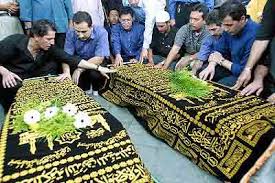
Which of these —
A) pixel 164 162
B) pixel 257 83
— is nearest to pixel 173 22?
pixel 257 83

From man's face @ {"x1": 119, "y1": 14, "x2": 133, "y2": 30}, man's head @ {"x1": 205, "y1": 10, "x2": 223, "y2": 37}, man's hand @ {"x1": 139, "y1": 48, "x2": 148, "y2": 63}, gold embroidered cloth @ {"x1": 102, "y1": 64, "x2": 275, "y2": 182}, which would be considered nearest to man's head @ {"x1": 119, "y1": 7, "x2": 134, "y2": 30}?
man's face @ {"x1": 119, "y1": 14, "x2": 133, "y2": 30}

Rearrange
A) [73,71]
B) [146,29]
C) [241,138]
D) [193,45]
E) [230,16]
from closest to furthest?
[241,138]
[230,16]
[73,71]
[193,45]
[146,29]

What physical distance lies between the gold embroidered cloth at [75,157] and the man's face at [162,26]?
2.84 m

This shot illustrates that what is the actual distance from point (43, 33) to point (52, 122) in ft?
4.94

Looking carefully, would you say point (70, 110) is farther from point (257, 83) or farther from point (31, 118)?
Result: point (257, 83)

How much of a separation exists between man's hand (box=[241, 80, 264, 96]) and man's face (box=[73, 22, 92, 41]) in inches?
79.0

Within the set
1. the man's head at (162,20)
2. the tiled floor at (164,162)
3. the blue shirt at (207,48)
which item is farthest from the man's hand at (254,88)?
the man's head at (162,20)

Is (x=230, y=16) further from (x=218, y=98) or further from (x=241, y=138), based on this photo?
(x=241, y=138)

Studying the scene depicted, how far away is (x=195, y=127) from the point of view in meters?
2.32

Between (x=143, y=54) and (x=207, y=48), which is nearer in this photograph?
(x=207, y=48)

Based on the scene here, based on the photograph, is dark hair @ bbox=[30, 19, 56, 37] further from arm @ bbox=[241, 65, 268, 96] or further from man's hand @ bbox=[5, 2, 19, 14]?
arm @ bbox=[241, 65, 268, 96]

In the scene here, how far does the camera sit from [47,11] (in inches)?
154

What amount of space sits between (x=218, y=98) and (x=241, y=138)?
2.05 feet

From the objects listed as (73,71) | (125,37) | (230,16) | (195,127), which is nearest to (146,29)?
(125,37)
